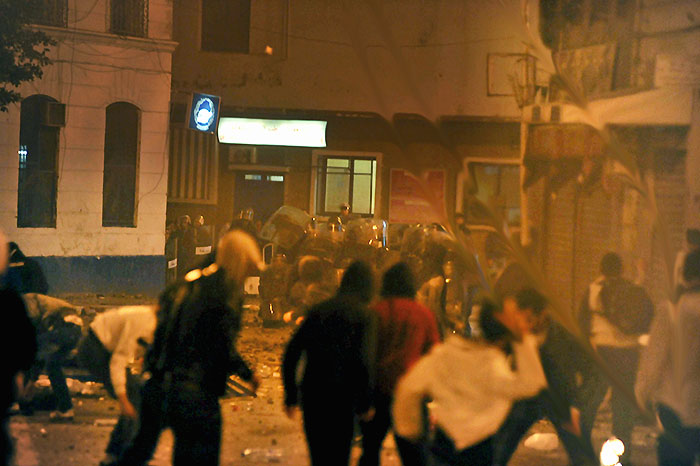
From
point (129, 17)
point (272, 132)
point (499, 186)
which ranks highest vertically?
point (129, 17)

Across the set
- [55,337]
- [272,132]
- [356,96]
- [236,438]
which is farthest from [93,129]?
[236,438]

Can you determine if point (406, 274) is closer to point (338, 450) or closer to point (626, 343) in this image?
point (338, 450)

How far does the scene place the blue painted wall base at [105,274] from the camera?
59.1 feet

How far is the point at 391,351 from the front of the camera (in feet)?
19.1

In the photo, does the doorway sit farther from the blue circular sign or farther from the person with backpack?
the person with backpack

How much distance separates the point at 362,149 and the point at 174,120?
473cm

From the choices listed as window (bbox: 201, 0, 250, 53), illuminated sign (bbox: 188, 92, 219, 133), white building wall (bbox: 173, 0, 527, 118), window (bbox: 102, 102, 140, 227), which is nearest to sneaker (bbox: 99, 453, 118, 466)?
window (bbox: 102, 102, 140, 227)

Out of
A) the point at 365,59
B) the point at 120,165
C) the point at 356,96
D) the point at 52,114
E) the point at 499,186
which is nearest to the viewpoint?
the point at 52,114

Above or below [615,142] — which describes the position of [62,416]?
below

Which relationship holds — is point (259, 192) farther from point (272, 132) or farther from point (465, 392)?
point (465, 392)

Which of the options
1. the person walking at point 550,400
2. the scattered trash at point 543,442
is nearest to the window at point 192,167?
the scattered trash at point 543,442

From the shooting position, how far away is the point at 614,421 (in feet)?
25.3

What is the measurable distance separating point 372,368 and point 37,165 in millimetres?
13737

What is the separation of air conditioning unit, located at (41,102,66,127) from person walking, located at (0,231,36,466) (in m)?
13.7
